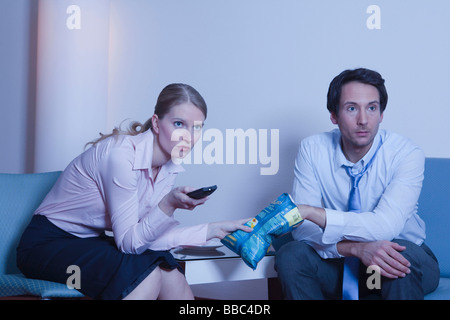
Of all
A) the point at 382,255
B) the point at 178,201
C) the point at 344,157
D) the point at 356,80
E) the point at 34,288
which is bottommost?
the point at 34,288

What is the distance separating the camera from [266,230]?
155 centimetres

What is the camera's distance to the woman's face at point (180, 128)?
1638mm

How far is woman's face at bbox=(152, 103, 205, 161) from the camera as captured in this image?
1.64m

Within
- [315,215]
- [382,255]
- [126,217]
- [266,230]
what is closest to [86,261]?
[126,217]

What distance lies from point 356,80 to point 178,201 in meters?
0.83

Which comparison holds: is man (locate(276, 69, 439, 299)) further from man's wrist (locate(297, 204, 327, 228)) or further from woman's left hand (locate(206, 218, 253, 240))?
woman's left hand (locate(206, 218, 253, 240))

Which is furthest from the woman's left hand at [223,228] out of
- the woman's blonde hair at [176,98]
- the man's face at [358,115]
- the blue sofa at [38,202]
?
the man's face at [358,115]

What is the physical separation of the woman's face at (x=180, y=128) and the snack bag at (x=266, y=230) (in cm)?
34

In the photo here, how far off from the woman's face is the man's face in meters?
0.54

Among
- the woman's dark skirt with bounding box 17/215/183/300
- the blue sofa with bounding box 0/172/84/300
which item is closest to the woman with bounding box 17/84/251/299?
the woman's dark skirt with bounding box 17/215/183/300

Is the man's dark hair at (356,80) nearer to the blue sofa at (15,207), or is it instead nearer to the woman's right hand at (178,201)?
the woman's right hand at (178,201)

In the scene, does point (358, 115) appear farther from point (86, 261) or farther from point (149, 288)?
point (86, 261)

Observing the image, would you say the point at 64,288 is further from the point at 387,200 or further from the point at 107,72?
the point at 107,72

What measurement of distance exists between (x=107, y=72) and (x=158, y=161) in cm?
120
